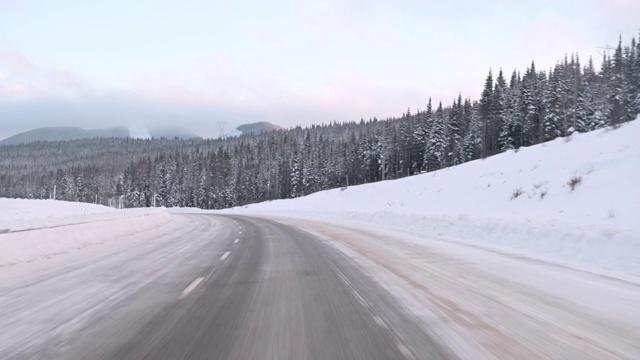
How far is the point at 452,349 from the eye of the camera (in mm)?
Result: 4566

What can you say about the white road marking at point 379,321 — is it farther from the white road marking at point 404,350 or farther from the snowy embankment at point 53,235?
the snowy embankment at point 53,235

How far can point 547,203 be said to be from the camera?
71.1ft

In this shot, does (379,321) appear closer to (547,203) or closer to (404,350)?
(404,350)

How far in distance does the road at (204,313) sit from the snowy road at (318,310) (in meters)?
0.02

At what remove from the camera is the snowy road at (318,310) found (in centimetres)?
464

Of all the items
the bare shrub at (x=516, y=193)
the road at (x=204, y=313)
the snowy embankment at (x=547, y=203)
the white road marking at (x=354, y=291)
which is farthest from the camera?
the bare shrub at (x=516, y=193)

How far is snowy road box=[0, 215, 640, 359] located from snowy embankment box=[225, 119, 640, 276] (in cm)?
194

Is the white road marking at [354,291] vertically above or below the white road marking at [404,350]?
above

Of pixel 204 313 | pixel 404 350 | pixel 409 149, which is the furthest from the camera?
pixel 409 149

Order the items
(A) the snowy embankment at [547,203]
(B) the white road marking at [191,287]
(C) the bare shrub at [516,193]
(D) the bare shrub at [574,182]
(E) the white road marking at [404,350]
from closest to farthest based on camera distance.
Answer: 1. (E) the white road marking at [404,350]
2. (B) the white road marking at [191,287]
3. (A) the snowy embankment at [547,203]
4. (D) the bare shrub at [574,182]
5. (C) the bare shrub at [516,193]

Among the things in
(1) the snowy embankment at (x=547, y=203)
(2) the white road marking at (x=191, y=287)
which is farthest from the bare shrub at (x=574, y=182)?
(2) the white road marking at (x=191, y=287)

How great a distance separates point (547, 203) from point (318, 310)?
61.6 ft

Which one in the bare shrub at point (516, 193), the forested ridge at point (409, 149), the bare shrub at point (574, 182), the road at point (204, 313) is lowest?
the road at point (204, 313)

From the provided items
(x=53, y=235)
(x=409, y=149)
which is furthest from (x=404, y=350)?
(x=409, y=149)
